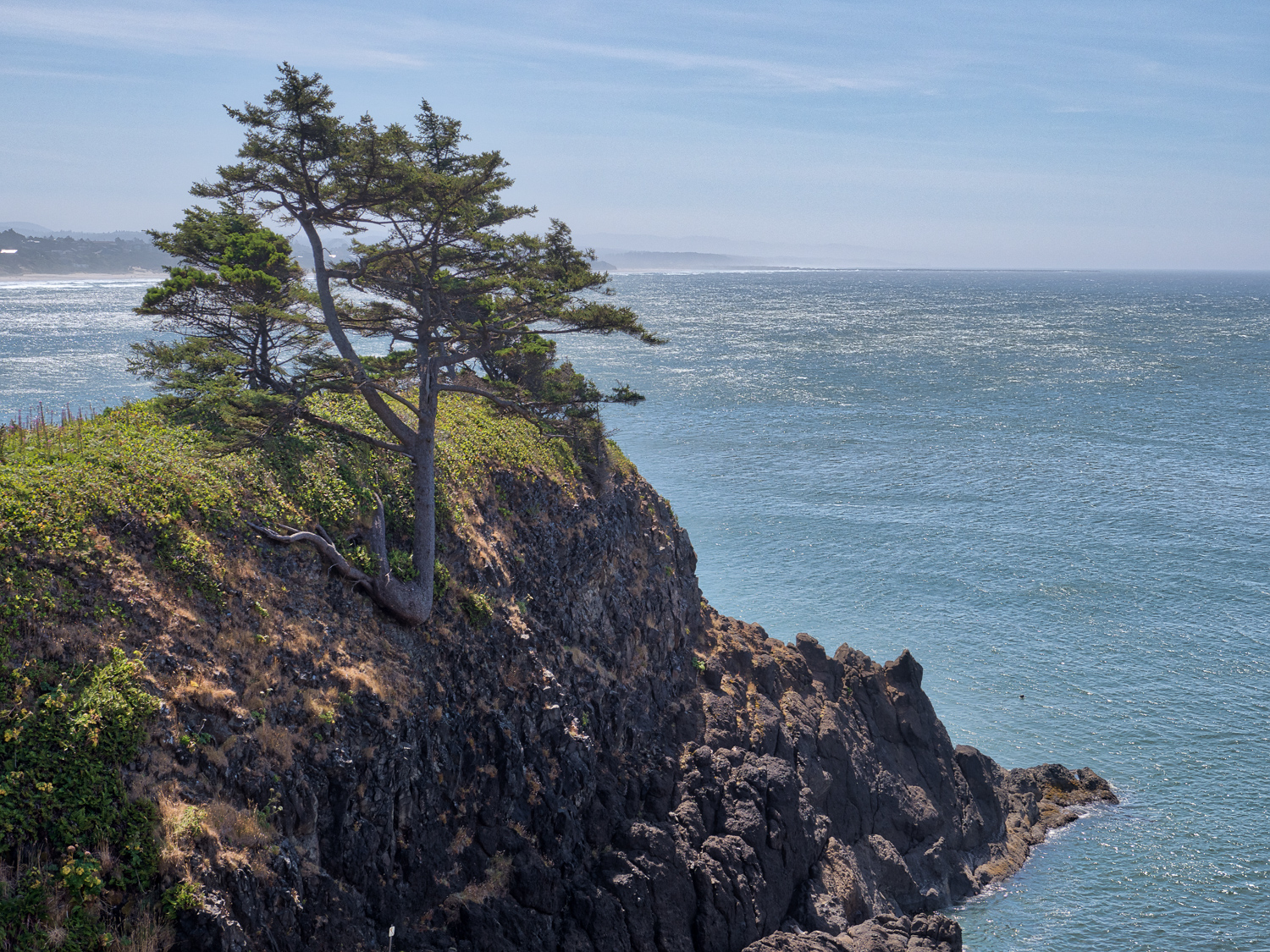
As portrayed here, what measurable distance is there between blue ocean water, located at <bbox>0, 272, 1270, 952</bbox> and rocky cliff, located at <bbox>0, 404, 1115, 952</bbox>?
3459 mm

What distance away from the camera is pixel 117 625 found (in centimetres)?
1758

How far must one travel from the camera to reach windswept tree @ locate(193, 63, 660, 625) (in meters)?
23.0

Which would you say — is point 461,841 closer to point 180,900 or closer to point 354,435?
point 180,900

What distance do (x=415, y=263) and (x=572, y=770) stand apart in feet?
49.5

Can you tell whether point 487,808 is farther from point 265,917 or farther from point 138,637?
point 138,637

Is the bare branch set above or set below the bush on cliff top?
below

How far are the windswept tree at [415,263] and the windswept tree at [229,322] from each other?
5.67 ft

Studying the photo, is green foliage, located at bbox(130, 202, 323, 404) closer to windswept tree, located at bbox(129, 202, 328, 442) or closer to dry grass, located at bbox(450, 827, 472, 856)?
windswept tree, located at bbox(129, 202, 328, 442)

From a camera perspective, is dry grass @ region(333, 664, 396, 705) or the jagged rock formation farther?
dry grass @ region(333, 664, 396, 705)

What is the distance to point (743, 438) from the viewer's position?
9331cm

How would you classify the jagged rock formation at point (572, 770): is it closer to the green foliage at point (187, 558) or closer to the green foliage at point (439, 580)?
the green foliage at point (439, 580)

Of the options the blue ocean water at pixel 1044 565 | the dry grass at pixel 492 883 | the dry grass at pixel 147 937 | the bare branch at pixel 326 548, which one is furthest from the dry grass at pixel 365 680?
the blue ocean water at pixel 1044 565

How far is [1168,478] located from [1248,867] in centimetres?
5235

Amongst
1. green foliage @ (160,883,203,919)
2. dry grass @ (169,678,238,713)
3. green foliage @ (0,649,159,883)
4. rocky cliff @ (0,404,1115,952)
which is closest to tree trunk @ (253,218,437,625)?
rocky cliff @ (0,404,1115,952)
